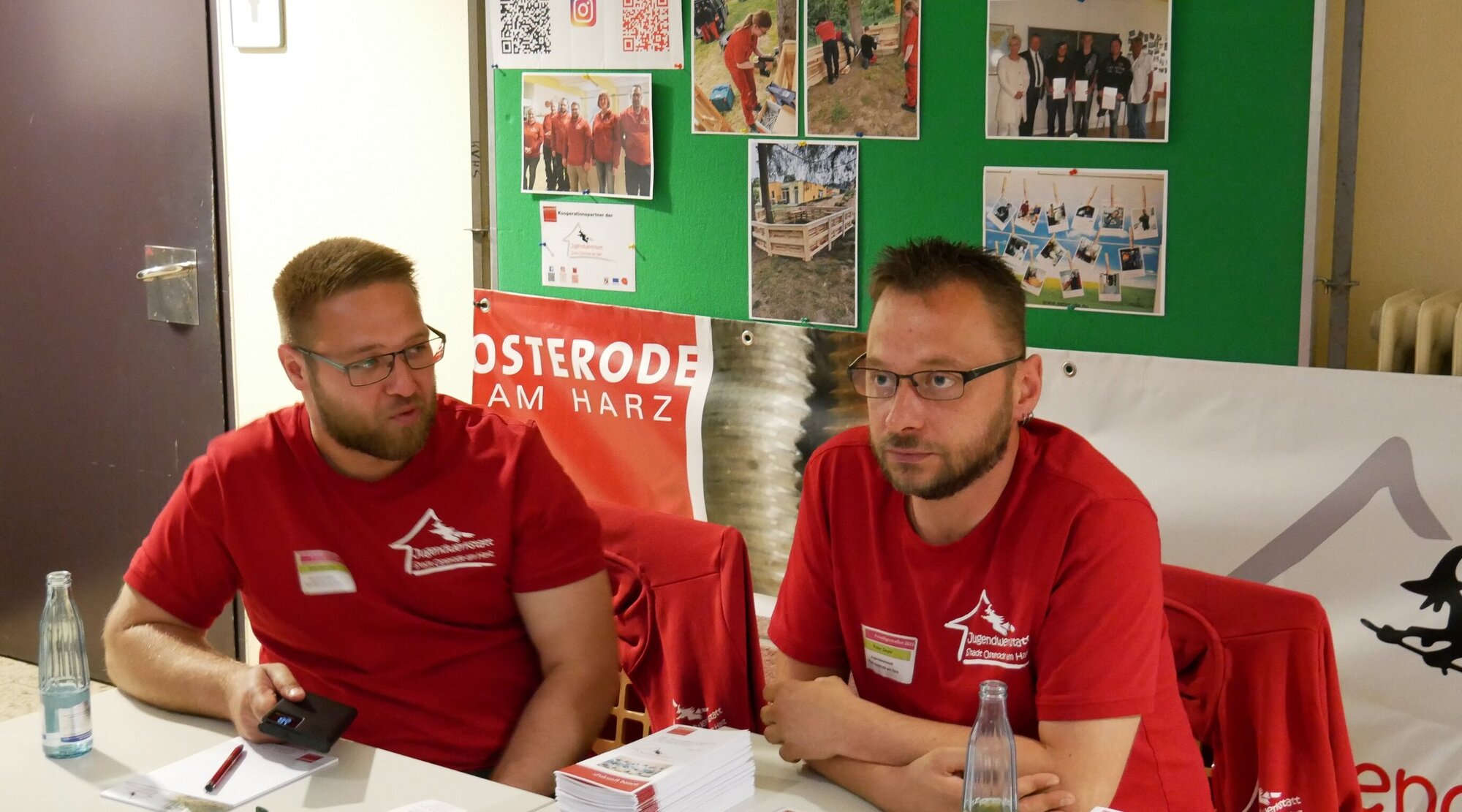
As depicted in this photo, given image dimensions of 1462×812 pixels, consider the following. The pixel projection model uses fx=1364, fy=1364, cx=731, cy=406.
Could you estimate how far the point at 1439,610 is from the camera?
2.33 metres

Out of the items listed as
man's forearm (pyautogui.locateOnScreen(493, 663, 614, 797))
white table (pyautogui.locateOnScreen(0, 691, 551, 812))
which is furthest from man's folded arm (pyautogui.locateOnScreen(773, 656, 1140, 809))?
man's forearm (pyautogui.locateOnScreen(493, 663, 614, 797))

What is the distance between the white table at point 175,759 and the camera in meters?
1.70

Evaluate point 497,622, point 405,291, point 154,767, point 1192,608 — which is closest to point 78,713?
point 154,767

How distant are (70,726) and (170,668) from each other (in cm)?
20

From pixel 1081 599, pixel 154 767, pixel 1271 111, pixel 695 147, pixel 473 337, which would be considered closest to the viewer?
pixel 1081 599

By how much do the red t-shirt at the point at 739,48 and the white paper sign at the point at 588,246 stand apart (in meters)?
0.43

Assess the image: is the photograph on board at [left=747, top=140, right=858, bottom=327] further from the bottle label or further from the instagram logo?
the bottle label

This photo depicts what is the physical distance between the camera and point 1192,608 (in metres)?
1.88

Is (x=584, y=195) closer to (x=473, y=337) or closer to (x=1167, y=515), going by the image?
(x=473, y=337)

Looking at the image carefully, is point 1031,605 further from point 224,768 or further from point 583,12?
point 583,12

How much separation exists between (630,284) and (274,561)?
1322 mm

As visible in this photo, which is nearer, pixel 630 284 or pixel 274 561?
pixel 274 561

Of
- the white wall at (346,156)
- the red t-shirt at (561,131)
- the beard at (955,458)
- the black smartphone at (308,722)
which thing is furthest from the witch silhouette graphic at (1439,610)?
the white wall at (346,156)

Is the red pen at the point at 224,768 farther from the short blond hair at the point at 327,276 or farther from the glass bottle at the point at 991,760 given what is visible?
the glass bottle at the point at 991,760
